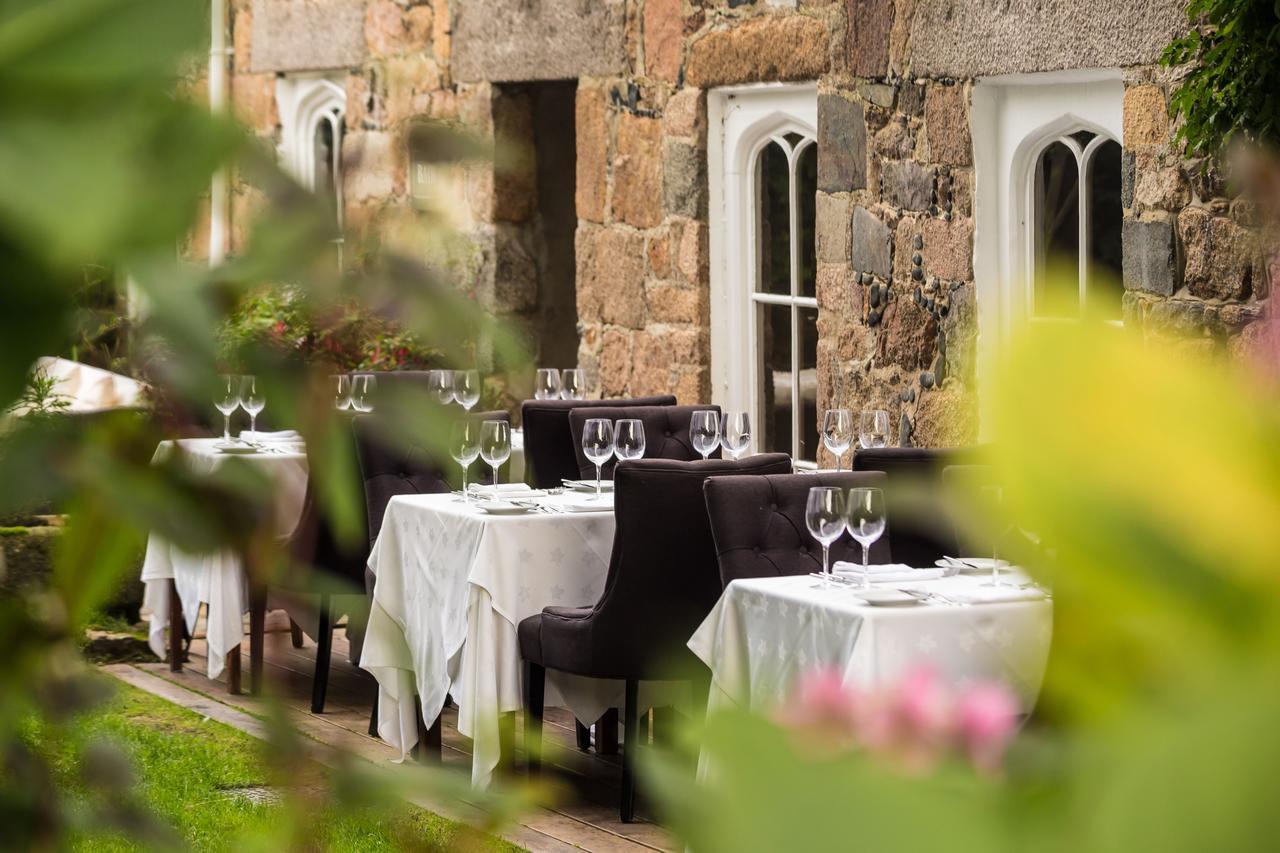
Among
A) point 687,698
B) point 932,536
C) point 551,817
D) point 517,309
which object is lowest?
point 551,817

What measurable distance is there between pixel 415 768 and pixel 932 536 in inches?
169

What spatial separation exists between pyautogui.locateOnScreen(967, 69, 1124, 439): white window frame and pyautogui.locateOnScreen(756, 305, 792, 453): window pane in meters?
1.31

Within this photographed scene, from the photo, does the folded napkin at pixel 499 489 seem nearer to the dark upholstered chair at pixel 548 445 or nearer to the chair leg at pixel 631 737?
the dark upholstered chair at pixel 548 445

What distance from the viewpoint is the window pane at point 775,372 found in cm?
708

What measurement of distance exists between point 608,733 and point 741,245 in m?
2.58

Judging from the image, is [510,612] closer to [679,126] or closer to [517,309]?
[679,126]

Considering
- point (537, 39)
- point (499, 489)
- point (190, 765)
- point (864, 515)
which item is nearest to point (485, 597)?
point (499, 489)

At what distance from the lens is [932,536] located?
4.56 metres

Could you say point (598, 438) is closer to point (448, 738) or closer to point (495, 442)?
point (495, 442)

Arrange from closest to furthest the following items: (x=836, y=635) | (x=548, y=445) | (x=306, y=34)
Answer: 1. (x=836, y=635)
2. (x=548, y=445)
3. (x=306, y=34)

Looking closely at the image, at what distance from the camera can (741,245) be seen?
712cm

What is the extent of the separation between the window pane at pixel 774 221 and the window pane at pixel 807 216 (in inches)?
2.5

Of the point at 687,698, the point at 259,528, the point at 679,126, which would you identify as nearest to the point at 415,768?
the point at 259,528

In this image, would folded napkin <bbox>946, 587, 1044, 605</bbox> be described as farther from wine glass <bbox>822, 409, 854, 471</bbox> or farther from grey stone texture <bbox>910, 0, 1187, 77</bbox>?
grey stone texture <bbox>910, 0, 1187, 77</bbox>
